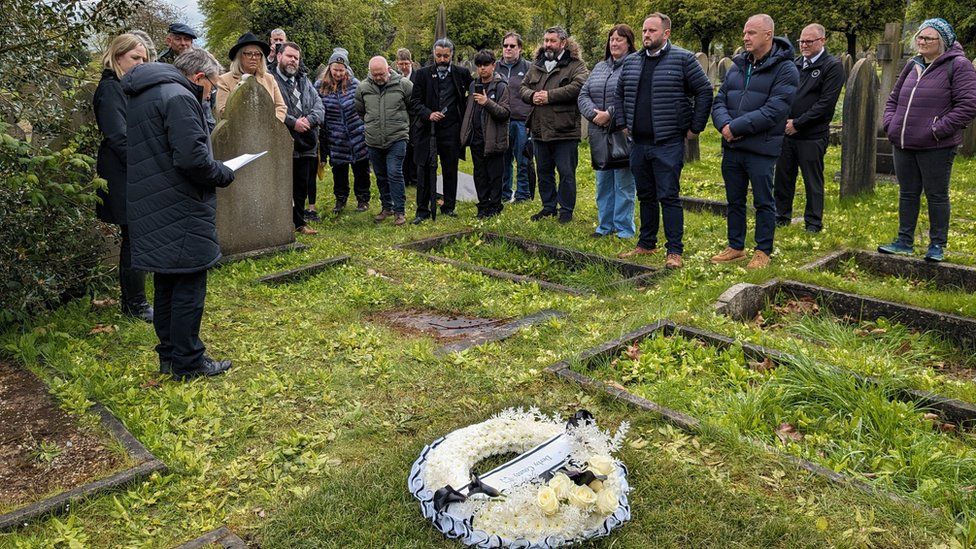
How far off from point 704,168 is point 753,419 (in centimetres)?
903

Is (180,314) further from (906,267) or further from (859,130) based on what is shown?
(859,130)

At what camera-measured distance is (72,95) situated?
5781 mm

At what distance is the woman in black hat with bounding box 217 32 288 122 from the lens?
7.48 m

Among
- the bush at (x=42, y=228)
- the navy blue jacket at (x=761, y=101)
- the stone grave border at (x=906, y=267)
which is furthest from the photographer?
the navy blue jacket at (x=761, y=101)

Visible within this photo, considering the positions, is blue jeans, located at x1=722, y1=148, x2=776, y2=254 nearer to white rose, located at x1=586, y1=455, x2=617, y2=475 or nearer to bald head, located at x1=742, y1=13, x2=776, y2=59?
bald head, located at x1=742, y1=13, x2=776, y2=59

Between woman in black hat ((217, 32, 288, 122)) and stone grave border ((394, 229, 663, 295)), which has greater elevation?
woman in black hat ((217, 32, 288, 122))

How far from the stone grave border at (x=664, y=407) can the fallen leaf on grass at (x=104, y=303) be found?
3740mm

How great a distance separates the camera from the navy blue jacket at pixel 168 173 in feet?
13.8

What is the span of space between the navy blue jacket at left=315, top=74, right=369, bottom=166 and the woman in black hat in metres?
1.73

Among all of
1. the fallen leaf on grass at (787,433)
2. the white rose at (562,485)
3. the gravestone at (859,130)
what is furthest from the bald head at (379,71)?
the white rose at (562,485)

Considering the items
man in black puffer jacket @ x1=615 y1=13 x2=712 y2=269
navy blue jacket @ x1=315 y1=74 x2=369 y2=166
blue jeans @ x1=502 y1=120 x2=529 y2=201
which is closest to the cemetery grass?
man in black puffer jacket @ x1=615 y1=13 x2=712 y2=269

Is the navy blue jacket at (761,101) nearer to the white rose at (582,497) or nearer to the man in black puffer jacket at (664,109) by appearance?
the man in black puffer jacket at (664,109)

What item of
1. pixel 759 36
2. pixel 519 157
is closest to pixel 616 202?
pixel 759 36

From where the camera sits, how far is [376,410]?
421 centimetres
